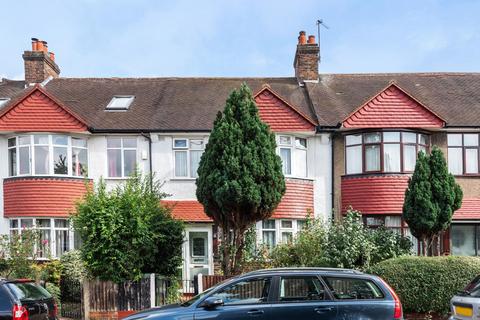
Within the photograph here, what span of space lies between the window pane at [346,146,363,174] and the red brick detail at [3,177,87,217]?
9.56 m

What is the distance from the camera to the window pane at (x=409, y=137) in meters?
19.8

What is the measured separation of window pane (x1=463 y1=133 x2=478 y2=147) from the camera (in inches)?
794

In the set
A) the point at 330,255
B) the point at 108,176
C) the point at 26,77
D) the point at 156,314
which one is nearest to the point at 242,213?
the point at 330,255

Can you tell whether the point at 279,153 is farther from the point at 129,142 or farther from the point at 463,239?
the point at 463,239

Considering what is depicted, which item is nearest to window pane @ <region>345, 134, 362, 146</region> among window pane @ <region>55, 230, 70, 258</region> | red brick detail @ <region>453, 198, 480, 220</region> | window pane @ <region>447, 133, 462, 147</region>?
window pane @ <region>447, 133, 462, 147</region>

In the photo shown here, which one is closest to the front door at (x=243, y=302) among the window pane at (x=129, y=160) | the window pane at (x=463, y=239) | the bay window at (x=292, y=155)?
the bay window at (x=292, y=155)

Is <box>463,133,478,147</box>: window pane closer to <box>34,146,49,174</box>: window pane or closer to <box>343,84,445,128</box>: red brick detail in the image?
<box>343,84,445,128</box>: red brick detail

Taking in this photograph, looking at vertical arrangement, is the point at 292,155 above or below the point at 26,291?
above

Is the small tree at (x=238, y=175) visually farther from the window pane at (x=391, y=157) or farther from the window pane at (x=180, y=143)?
the window pane at (x=391, y=157)

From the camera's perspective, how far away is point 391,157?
19703 mm

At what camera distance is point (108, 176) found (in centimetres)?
2041

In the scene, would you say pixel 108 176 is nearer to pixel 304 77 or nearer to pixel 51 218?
pixel 51 218

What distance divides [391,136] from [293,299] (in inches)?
467

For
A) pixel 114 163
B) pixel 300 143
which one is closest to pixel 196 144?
pixel 114 163
